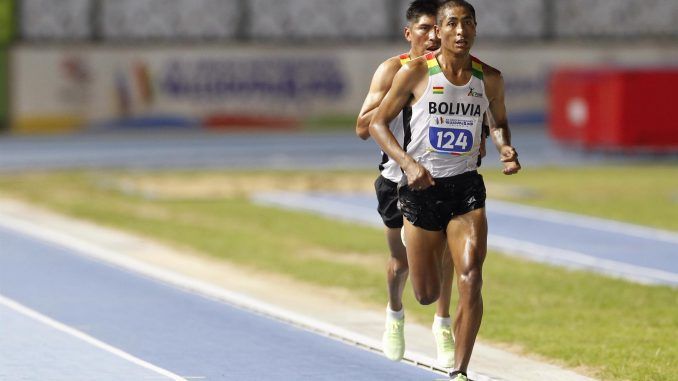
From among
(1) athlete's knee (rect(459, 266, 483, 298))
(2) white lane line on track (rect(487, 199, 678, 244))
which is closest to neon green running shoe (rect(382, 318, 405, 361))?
(1) athlete's knee (rect(459, 266, 483, 298))

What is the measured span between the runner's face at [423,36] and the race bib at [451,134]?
0.87 metres

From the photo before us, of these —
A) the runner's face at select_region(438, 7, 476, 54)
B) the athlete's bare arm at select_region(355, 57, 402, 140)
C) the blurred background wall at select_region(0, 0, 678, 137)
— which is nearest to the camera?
the runner's face at select_region(438, 7, 476, 54)

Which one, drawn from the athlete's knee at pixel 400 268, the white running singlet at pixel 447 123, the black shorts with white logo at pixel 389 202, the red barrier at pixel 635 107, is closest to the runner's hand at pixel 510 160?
the white running singlet at pixel 447 123

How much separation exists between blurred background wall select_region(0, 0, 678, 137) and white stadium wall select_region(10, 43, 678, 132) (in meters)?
0.03

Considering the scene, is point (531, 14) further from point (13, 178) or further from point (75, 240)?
point (75, 240)

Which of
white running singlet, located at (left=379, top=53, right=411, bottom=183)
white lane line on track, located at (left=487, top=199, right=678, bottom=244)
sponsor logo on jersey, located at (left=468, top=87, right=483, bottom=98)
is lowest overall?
white lane line on track, located at (left=487, top=199, right=678, bottom=244)

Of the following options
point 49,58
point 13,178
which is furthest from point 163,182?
point 49,58

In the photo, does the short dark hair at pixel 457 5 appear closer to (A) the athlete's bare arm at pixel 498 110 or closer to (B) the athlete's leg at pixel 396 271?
(A) the athlete's bare arm at pixel 498 110

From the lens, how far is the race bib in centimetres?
920

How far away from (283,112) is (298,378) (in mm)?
30390

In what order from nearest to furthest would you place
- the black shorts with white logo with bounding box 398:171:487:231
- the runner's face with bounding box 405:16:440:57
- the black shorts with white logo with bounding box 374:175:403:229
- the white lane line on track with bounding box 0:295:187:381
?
the black shorts with white logo with bounding box 398:171:487:231 → the runner's face with bounding box 405:16:440:57 → the black shorts with white logo with bounding box 374:175:403:229 → the white lane line on track with bounding box 0:295:187:381

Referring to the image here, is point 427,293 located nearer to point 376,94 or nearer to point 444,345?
point 444,345

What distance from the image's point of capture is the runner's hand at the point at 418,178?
9.04m

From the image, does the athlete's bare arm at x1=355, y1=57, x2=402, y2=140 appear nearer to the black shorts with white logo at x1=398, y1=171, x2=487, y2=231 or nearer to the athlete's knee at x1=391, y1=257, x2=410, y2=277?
the black shorts with white logo at x1=398, y1=171, x2=487, y2=231
